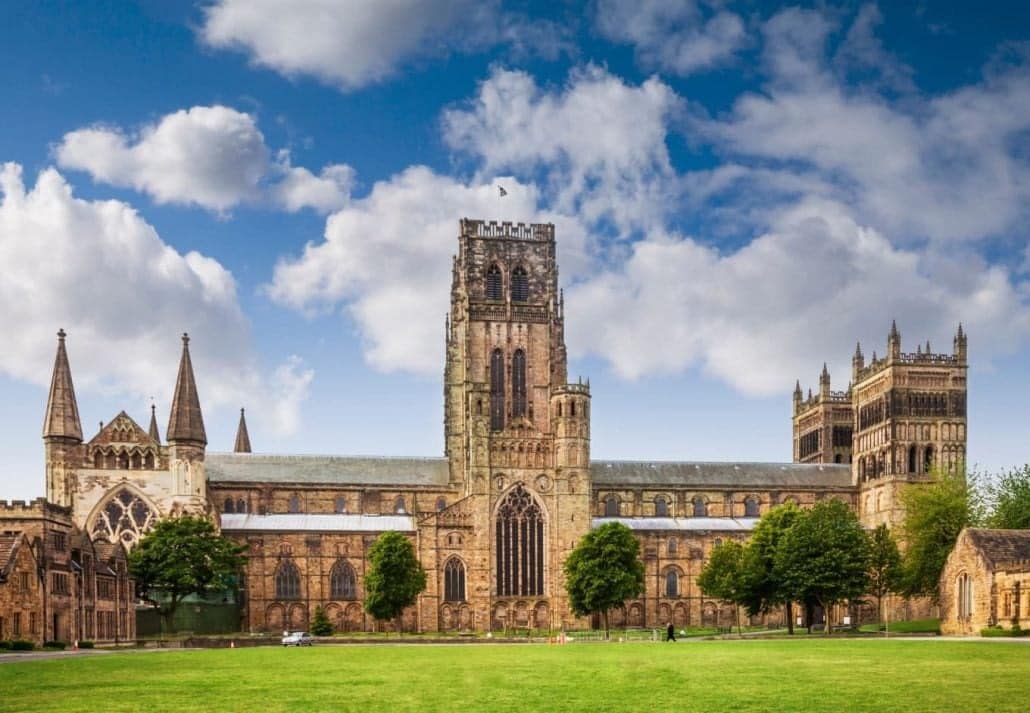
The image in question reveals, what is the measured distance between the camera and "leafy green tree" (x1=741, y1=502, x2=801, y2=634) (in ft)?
317

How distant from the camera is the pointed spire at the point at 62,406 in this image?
355ft

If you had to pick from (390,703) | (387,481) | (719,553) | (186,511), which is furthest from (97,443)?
(390,703)

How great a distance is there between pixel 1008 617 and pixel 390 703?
55.3 m

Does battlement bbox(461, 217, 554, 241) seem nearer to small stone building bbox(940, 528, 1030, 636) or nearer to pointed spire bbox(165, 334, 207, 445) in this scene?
pointed spire bbox(165, 334, 207, 445)

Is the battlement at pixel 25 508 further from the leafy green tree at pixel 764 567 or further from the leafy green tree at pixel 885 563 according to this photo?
the leafy green tree at pixel 885 563

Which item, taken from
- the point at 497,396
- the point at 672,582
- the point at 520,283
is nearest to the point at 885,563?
the point at 672,582

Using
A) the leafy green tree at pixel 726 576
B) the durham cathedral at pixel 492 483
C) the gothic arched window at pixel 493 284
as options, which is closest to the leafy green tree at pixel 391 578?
the durham cathedral at pixel 492 483

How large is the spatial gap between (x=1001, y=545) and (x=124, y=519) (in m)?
76.1

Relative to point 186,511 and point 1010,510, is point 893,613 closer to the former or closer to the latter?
point 1010,510

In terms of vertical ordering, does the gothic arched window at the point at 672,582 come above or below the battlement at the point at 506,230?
below

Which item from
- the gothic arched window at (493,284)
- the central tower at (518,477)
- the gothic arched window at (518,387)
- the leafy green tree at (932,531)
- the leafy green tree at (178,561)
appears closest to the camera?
the leafy green tree at (178,561)

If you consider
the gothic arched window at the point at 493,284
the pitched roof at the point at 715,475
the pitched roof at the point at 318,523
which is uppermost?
the gothic arched window at the point at 493,284

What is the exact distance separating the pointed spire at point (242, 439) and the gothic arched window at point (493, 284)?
37759 millimetres

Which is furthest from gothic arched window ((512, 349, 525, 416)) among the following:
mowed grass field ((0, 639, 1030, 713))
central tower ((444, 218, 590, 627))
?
mowed grass field ((0, 639, 1030, 713))
